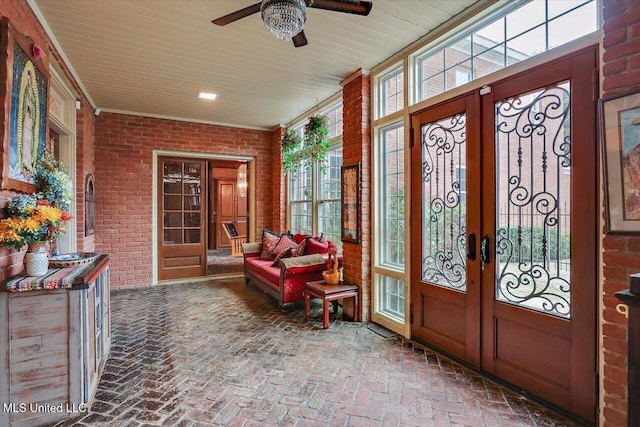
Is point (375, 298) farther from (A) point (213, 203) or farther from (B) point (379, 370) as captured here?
(A) point (213, 203)

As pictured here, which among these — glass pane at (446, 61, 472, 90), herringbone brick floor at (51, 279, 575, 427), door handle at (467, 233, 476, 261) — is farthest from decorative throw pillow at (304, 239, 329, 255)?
glass pane at (446, 61, 472, 90)

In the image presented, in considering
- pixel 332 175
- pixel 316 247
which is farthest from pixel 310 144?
pixel 316 247

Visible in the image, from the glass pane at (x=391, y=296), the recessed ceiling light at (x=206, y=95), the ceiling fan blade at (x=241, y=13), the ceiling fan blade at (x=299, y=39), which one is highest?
the recessed ceiling light at (x=206, y=95)

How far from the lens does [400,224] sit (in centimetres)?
357

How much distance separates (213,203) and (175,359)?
28.2 feet

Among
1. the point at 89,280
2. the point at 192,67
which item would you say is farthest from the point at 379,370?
the point at 192,67

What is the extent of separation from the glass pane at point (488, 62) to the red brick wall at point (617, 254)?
75cm

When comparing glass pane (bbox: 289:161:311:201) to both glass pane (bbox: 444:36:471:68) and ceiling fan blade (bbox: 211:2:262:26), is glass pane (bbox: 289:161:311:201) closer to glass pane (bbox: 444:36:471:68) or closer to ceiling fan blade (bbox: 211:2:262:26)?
glass pane (bbox: 444:36:471:68)

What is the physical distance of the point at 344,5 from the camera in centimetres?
200

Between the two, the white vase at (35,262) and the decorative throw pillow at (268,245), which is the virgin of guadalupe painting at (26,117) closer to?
the white vase at (35,262)

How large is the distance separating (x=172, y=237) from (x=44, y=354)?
4067 millimetres

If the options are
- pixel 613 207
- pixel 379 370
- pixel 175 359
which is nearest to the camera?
pixel 613 207

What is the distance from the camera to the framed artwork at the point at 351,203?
3795 mm

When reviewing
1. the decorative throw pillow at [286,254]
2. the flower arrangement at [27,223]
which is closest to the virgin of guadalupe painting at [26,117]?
the flower arrangement at [27,223]
